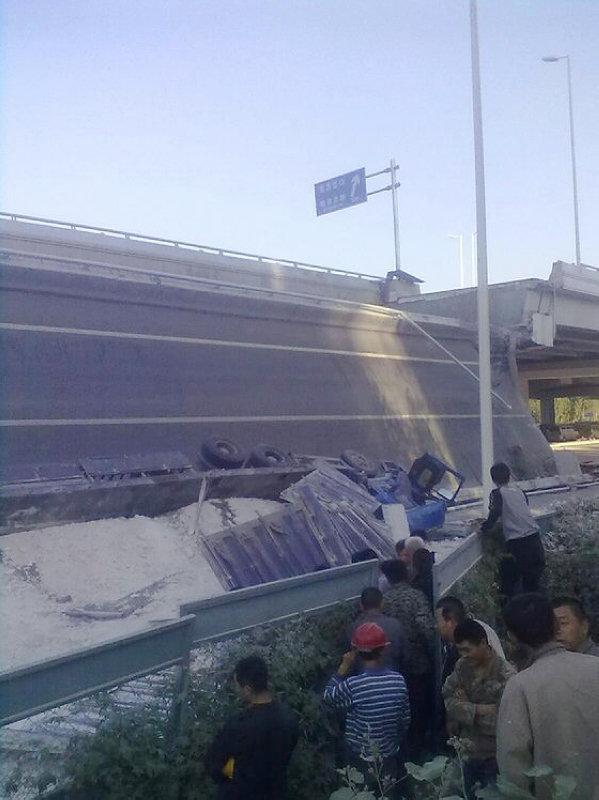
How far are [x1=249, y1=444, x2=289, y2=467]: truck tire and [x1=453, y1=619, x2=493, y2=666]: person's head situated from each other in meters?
9.51

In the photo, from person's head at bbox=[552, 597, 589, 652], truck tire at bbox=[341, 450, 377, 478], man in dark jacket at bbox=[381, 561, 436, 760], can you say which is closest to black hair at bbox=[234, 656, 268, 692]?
person's head at bbox=[552, 597, 589, 652]

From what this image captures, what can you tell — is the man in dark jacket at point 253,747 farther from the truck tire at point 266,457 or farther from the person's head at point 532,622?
the truck tire at point 266,457

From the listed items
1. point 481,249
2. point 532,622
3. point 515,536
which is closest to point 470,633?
point 532,622

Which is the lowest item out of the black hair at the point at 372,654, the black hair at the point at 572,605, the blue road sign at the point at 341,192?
the black hair at the point at 372,654

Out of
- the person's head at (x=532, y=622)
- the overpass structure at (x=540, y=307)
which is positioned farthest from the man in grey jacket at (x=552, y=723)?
the overpass structure at (x=540, y=307)

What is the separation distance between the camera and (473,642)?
489 centimetres

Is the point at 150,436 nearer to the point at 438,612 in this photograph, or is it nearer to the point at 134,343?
the point at 134,343

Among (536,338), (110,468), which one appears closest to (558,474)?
(536,338)

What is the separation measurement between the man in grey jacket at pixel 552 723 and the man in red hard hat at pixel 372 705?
1703 millimetres

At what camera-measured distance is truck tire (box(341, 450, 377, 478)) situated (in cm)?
1622

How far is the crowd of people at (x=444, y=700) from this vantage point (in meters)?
3.31

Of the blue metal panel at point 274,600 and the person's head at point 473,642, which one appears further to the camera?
the blue metal panel at point 274,600

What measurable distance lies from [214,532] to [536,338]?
1551cm

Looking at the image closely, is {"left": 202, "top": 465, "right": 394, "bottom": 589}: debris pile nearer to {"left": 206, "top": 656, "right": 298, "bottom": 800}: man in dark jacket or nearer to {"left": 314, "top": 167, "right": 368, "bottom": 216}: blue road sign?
{"left": 206, "top": 656, "right": 298, "bottom": 800}: man in dark jacket
